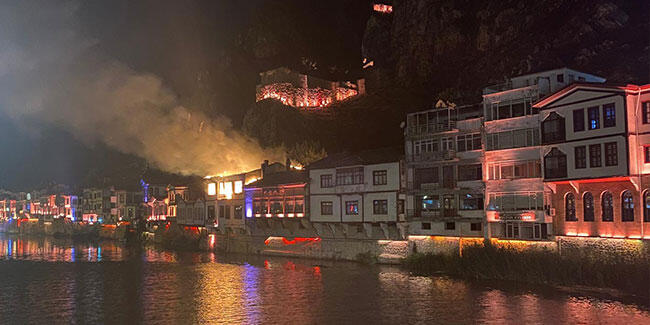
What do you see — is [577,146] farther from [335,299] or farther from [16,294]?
[16,294]

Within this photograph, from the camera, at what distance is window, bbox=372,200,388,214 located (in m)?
57.9

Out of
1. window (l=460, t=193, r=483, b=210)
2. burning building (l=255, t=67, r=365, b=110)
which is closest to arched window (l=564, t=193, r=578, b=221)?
window (l=460, t=193, r=483, b=210)

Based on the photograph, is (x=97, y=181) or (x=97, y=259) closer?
(x=97, y=259)

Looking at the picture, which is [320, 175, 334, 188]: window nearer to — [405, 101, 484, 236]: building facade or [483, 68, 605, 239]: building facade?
[405, 101, 484, 236]: building facade

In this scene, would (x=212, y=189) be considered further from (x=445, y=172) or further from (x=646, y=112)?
(x=646, y=112)

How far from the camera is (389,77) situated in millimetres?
129000

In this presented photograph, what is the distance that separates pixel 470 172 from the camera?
170 ft

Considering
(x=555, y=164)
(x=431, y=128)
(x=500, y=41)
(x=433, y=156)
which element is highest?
(x=500, y=41)

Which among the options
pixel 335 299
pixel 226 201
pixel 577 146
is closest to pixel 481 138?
pixel 577 146

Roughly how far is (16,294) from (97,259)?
2961 centimetres

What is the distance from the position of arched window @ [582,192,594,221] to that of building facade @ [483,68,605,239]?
10.0ft

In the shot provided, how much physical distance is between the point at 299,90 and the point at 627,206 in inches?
3662

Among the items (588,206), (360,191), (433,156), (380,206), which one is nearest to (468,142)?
(433,156)

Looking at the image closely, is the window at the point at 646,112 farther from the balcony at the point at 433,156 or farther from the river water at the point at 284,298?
the balcony at the point at 433,156
